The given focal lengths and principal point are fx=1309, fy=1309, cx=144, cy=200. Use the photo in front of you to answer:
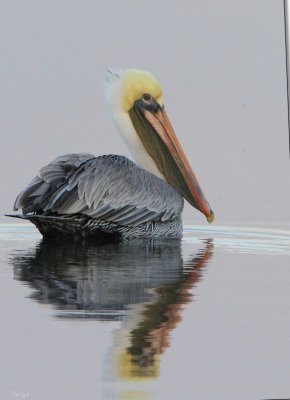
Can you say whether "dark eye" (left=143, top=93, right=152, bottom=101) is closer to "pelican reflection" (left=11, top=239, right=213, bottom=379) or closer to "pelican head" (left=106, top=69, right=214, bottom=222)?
"pelican head" (left=106, top=69, right=214, bottom=222)

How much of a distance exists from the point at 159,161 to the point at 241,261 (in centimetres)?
195

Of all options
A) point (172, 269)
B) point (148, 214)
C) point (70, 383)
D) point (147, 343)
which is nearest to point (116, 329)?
point (147, 343)

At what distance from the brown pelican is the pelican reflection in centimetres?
16

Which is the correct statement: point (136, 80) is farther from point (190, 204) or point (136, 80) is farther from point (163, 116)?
point (190, 204)

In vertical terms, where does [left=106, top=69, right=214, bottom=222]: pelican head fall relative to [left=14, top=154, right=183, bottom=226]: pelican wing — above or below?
above

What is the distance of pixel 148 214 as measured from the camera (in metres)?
8.70

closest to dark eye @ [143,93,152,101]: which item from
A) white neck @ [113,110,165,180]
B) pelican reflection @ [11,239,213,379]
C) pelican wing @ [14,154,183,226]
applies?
white neck @ [113,110,165,180]

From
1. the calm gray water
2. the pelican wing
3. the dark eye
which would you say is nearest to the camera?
the calm gray water

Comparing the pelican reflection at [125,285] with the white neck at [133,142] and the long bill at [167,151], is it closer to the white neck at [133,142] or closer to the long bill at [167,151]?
the long bill at [167,151]

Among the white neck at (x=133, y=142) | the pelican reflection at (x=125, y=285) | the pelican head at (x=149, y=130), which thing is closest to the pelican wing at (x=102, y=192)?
the pelican reflection at (x=125, y=285)

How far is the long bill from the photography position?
9.28m

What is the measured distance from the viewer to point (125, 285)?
670cm

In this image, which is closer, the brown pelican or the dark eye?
the brown pelican

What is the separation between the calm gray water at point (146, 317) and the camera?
4.99 m
